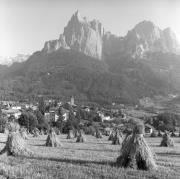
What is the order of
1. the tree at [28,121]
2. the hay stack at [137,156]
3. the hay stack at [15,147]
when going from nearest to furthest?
the hay stack at [137,156]
the hay stack at [15,147]
the tree at [28,121]

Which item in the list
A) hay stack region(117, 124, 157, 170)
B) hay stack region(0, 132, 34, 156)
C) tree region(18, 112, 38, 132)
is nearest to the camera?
hay stack region(117, 124, 157, 170)

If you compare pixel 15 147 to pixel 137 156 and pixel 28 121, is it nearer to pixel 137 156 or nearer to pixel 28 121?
pixel 137 156

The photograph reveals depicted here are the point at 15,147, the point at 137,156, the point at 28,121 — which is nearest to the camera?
the point at 137,156

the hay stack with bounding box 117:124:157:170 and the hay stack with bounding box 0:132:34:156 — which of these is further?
the hay stack with bounding box 0:132:34:156

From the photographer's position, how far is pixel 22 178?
44.4ft

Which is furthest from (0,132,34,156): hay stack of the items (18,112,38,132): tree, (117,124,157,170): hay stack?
(18,112,38,132): tree

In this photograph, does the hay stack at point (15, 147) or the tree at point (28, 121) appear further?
the tree at point (28, 121)

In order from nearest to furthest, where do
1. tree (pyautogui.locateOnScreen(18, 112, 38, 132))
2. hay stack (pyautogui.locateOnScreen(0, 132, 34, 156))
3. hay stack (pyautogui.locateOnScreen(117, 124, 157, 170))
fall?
hay stack (pyautogui.locateOnScreen(117, 124, 157, 170)), hay stack (pyautogui.locateOnScreen(0, 132, 34, 156)), tree (pyautogui.locateOnScreen(18, 112, 38, 132))

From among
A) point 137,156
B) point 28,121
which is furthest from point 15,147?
point 28,121

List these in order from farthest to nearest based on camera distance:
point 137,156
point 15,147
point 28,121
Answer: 1. point 28,121
2. point 15,147
3. point 137,156

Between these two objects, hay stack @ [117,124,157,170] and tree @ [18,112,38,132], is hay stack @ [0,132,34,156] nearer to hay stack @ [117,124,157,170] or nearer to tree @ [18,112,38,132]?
hay stack @ [117,124,157,170]

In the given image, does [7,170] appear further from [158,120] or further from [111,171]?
[158,120]

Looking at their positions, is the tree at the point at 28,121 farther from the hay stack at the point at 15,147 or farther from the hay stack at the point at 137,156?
the hay stack at the point at 137,156

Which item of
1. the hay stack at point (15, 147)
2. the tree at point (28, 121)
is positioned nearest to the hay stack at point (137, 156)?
the hay stack at point (15, 147)
